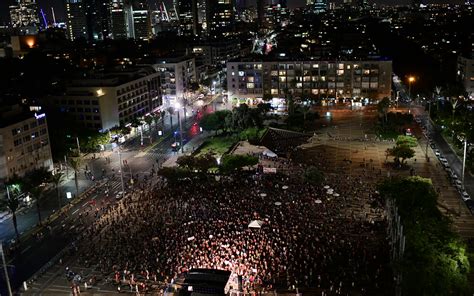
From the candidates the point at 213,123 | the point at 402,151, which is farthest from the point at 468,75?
the point at 213,123

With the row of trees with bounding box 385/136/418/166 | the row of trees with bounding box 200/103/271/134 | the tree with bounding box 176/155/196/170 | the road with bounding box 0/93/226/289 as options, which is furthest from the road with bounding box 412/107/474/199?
the road with bounding box 0/93/226/289

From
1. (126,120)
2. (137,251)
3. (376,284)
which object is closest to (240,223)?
(137,251)

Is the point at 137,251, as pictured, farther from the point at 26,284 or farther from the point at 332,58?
the point at 332,58

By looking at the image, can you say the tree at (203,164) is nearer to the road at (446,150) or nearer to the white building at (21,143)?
the white building at (21,143)

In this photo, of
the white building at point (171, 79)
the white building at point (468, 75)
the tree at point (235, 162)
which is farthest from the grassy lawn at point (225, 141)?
the white building at point (468, 75)

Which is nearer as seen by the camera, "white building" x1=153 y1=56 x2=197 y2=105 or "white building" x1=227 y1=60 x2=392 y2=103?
"white building" x1=227 y1=60 x2=392 y2=103

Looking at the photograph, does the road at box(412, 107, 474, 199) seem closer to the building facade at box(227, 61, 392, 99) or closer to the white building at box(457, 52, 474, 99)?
the building facade at box(227, 61, 392, 99)
